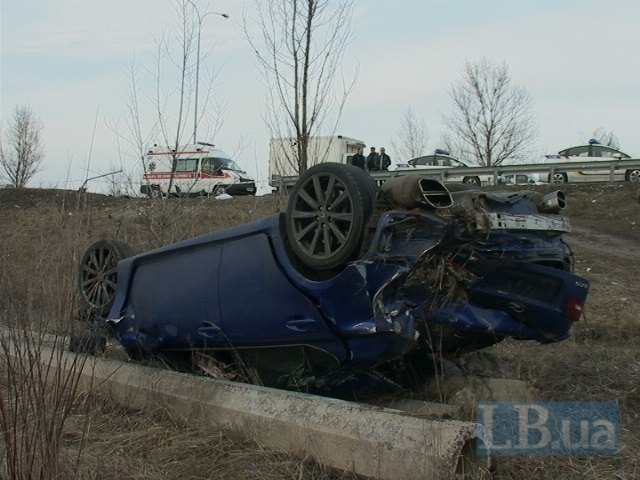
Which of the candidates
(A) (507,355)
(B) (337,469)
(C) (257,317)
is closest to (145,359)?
(C) (257,317)

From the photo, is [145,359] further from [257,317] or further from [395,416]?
[395,416]

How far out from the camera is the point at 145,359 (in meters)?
5.55

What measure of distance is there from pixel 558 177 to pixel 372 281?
58.7 ft

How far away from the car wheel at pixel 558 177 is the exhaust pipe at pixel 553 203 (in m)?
16.5

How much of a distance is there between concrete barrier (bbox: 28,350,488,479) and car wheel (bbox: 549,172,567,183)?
1705 centimetres

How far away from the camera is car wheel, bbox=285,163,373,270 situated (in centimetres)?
399

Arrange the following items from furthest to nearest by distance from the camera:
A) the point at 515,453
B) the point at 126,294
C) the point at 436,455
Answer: the point at 126,294 → the point at 515,453 → the point at 436,455

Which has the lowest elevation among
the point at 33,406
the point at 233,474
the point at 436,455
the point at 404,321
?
the point at 233,474

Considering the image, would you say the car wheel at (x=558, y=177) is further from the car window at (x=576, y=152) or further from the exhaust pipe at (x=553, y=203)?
the exhaust pipe at (x=553, y=203)

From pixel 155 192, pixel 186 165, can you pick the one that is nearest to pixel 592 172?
pixel 186 165

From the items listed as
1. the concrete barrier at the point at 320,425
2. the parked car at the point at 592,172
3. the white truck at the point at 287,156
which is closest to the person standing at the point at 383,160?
the parked car at the point at 592,172

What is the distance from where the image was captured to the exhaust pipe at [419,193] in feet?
12.7

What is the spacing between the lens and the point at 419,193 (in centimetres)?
385

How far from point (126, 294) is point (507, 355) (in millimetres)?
3094
